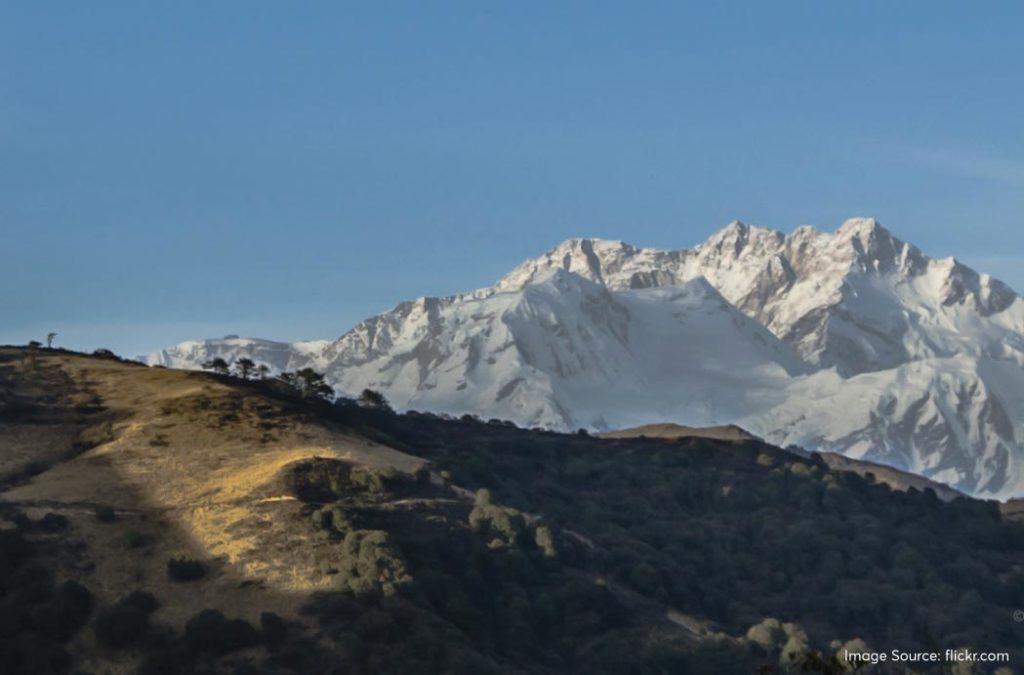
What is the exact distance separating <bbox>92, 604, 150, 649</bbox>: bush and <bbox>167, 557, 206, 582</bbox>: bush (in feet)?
33.1

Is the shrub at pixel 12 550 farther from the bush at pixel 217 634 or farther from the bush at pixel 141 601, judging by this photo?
the bush at pixel 217 634

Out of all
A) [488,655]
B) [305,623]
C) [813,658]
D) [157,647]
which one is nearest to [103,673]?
[157,647]

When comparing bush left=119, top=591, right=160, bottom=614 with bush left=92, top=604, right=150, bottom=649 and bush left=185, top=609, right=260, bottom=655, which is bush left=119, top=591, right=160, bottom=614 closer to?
bush left=92, top=604, right=150, bottom=649

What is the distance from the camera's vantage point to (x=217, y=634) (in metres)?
180

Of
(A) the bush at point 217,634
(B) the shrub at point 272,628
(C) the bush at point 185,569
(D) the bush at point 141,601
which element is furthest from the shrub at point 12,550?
(B) the shrub at point 272,628

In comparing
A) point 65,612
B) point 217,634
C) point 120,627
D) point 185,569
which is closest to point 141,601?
point 120,627

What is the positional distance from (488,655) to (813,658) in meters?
65.2

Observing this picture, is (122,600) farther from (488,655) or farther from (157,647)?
(488,655)

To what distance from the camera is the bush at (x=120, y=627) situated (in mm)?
179500

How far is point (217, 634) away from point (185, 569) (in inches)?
618

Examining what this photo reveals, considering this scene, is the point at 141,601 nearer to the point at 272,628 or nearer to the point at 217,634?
the point at 217,634

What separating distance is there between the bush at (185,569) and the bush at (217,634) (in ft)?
36.2

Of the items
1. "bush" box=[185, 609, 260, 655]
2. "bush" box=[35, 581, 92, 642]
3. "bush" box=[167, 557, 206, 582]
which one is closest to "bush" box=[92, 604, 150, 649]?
"bush" box=[35, 581, 92, 642]

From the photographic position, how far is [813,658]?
13388 centimetres
